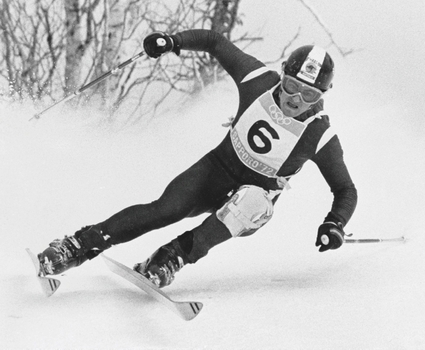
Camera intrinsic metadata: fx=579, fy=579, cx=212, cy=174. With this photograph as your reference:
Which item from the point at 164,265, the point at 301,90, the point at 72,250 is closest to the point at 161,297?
the point at 164,265

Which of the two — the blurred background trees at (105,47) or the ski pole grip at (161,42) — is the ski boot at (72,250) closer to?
the ski pole grip at (161,42)

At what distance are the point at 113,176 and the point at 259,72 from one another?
221 centimetres

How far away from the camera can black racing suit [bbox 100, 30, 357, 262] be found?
8.65ft

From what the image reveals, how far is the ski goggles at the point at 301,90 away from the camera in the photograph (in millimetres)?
2535

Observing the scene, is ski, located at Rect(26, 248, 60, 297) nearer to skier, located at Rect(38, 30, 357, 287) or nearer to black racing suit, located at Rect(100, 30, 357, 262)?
skier, located at Rect(38, 30, 357, 287)

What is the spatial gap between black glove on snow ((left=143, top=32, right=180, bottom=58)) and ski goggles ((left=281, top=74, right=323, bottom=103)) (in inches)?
23.8

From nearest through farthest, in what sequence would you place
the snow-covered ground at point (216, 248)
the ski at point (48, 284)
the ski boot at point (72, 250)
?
1. the snow-covered ground at point (216, 248)
2. the ski at point (48, 284)
3. the ski boot at point (72, 250)

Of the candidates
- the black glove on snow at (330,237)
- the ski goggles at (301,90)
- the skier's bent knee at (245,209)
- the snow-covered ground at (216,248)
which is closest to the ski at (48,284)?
the snow-covered ground at (216,248)

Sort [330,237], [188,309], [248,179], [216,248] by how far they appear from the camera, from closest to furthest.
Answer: [188,309], [330,237], [248,179], [216,248]

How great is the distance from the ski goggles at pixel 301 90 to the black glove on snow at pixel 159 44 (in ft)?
1.98

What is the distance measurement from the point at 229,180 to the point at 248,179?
9cm

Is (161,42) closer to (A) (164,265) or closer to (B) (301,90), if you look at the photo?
(B) (301,90)

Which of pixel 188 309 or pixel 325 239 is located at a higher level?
pixel 188 309

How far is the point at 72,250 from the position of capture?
2.65m
